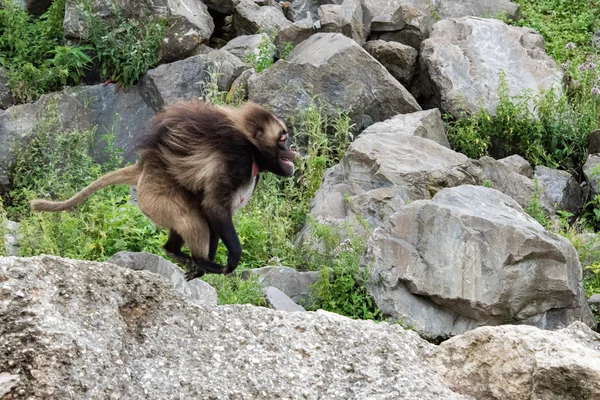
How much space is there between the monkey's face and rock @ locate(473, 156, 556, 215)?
447cm

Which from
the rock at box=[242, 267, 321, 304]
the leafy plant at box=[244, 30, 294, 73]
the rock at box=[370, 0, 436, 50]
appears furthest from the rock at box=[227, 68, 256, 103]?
the rock at box=[242, 267, 321, 304]

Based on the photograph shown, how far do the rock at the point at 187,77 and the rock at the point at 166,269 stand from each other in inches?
167

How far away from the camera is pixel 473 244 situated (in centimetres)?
891

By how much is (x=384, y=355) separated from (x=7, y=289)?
160 cm

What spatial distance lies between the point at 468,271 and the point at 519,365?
487 cm

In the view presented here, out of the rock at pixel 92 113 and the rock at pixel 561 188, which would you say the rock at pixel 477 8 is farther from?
the rock at pixel 92 113

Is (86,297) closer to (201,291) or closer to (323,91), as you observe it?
(201,291)

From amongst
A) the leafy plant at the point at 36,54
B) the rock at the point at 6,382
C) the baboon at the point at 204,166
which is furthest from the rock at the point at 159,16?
the rock at the point at 6,382

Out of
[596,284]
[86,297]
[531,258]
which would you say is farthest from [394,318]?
[86,297]

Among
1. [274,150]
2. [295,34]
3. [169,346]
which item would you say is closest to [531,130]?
[295,34]

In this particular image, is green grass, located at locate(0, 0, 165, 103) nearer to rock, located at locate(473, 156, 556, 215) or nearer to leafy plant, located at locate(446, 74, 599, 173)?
leafy plant, located at locate(446, 74, 599, 173)

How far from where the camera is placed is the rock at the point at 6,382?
3.61 m

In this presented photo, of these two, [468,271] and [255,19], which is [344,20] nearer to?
[255,19]

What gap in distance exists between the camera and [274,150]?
7020 mm
